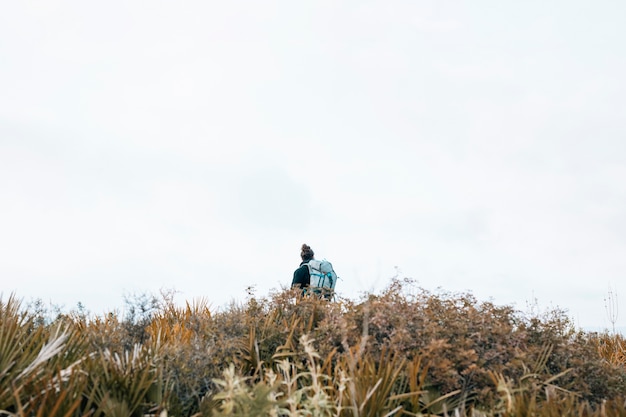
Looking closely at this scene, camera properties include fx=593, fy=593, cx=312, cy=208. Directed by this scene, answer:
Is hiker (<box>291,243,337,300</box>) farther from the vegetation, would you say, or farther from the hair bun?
the vegetation

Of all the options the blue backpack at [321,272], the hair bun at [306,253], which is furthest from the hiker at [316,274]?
the hair bun at [306,253]

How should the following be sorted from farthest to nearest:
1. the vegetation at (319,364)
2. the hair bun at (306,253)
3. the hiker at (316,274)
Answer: the hair bun at (306,253) → the hiker at (316,274) → the vegetation at (319,364)

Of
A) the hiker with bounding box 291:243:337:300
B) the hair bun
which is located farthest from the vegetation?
the hair bun

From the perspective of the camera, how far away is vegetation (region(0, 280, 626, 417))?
4.63m

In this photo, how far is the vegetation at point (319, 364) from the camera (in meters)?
4.63

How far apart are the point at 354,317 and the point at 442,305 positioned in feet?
3.62

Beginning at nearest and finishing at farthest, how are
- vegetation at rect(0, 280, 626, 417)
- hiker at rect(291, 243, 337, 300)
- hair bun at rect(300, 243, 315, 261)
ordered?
vegetation at rect(0, 280, 626, 417) → hiker at rect(291, 243, 337, 300) → hair bun at rect(300, 243, 315, 261)

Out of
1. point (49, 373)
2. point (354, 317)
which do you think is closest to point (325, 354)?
point (354, 317)

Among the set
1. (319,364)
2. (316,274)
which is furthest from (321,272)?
(319,364)

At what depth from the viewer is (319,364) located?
6.05m

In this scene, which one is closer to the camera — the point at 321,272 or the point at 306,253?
the point at 321,272

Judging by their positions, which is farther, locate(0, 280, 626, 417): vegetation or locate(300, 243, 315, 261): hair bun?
locate(300, 243, 315, 261): hair bun

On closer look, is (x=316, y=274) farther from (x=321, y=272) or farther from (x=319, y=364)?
(x=319, y=364)

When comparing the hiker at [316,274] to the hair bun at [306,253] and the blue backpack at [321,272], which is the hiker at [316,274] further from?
the hair bun at [306,253]
